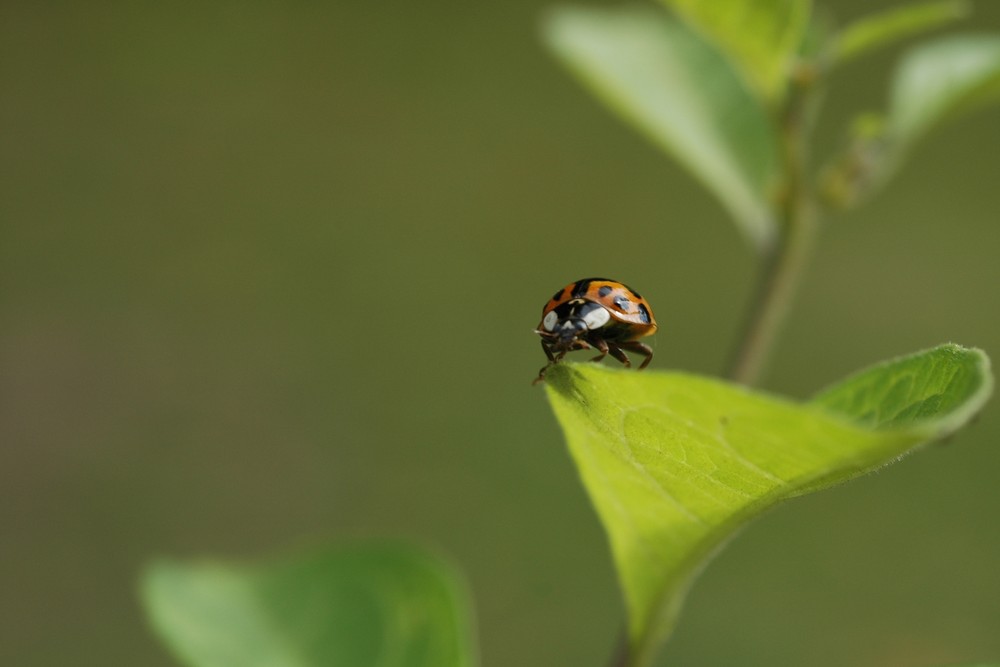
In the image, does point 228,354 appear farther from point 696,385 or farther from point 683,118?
point 696,385

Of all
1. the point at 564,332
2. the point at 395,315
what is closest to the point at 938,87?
the point at 564,332

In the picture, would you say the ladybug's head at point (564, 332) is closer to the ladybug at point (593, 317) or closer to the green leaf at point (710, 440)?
the ladybug at point (593, 317)

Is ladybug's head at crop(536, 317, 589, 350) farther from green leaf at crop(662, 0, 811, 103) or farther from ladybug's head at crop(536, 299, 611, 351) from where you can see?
green leaf at crop(662, 0, 811, 103)

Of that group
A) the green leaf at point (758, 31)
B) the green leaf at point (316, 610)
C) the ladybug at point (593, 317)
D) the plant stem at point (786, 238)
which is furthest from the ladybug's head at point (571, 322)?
the green leaf at point (758, 31)

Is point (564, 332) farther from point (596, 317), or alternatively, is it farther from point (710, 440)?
point (710, 440)

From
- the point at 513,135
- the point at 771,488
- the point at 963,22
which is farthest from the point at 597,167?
the point at 771,488

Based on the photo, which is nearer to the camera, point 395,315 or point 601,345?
point 601,345

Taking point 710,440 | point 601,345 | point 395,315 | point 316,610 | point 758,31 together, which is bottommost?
point 316,610
